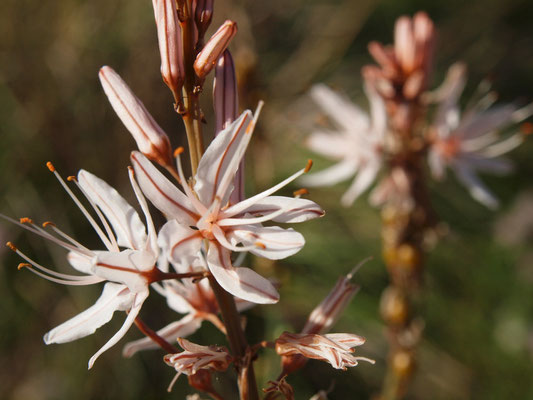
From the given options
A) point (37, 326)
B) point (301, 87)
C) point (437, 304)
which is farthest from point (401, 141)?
point (37, 326)

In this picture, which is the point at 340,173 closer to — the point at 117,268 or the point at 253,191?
the point at 253,191

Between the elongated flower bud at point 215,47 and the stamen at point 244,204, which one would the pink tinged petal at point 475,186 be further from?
the elongated flower bud at point 215,47

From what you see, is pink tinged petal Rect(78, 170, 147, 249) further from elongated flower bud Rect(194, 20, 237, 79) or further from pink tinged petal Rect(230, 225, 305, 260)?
elongated flower bud Rect(194, 20, 237, 79)

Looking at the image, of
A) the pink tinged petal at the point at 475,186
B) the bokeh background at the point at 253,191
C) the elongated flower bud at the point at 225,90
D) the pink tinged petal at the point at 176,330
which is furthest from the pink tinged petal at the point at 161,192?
the pink tinged petal at the point at 475,186

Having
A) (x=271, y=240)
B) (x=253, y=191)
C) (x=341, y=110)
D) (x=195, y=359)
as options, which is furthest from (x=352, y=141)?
(x=195, y=359)

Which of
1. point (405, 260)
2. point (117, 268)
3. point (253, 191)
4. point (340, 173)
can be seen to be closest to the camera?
point (117, 268)
